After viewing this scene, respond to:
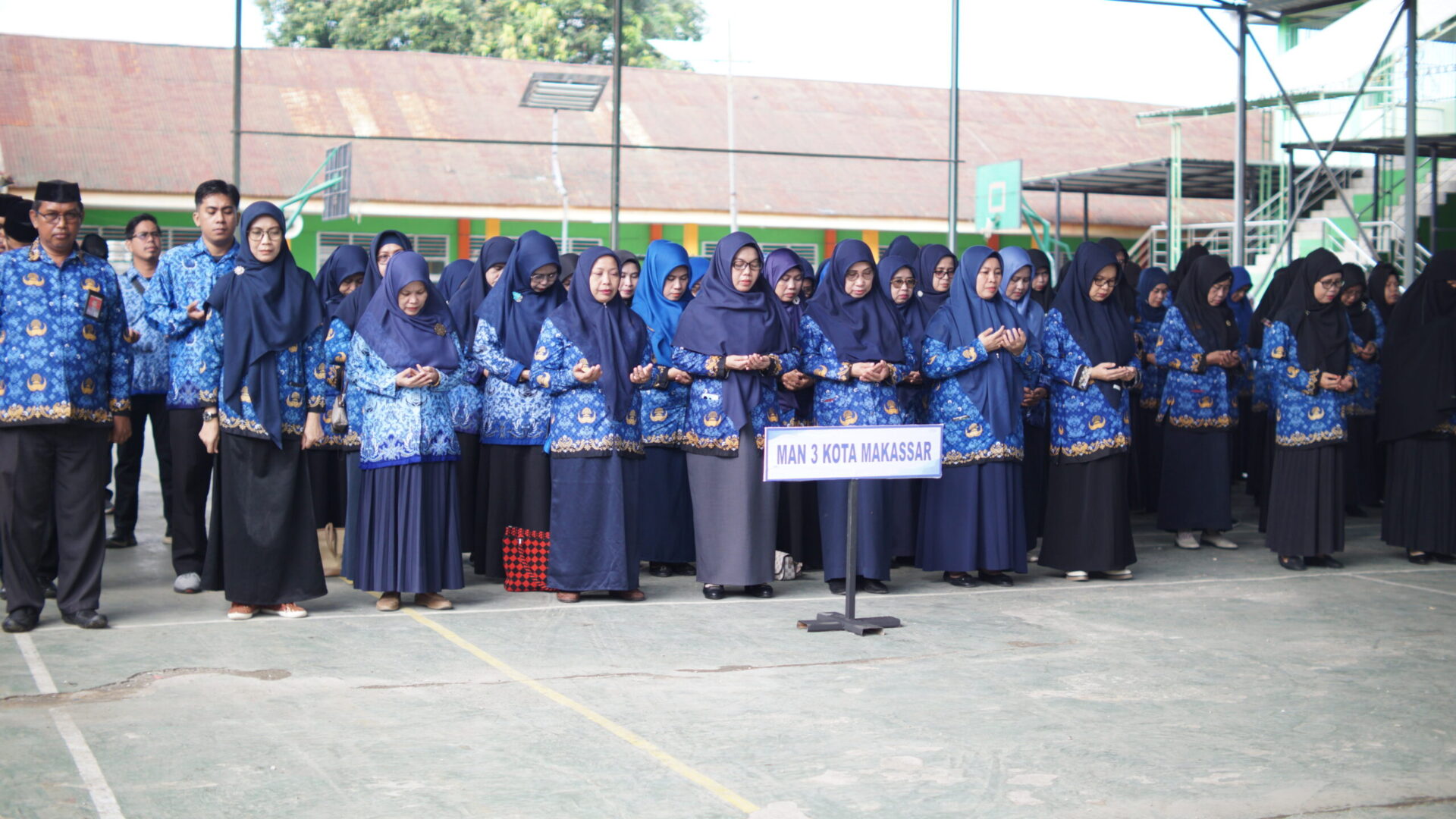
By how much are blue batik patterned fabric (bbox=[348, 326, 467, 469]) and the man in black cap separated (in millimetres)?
1029

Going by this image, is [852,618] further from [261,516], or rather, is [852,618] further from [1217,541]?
[1217,541]

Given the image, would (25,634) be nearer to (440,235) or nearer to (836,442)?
(836,442)

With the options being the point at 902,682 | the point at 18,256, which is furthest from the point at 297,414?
the point at 902,682

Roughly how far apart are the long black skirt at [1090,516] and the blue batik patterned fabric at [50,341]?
4555mm

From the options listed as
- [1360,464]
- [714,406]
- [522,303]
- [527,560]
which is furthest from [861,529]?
[1360,464]

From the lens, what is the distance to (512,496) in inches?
280

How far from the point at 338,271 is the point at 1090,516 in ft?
13.6

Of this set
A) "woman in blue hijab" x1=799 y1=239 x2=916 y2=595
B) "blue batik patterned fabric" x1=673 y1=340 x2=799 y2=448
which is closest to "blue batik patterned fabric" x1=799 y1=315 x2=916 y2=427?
"woman in blue hijab" x1=799 y1=239 x2=916 y2=595

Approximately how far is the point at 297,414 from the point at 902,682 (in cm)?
278

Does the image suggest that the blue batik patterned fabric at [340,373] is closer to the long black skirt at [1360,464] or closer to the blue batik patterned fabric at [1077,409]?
the blue batik patterned fabric at [1077,409]

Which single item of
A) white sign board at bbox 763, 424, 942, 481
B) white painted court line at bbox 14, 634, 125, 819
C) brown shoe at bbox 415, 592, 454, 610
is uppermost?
white sign board at bbox 763, 424, 942, 481

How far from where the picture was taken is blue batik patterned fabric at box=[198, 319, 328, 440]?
593 cm

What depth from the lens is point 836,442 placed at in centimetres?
596

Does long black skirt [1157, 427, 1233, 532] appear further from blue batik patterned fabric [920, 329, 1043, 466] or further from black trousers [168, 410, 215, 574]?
black trousers [168, 410, 215, 574]
